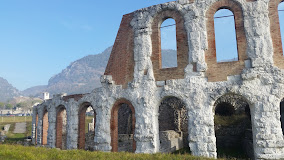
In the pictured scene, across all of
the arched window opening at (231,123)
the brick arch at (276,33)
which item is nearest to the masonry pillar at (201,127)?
the brick arch at (276,33)

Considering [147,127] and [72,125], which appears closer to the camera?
[147,127]

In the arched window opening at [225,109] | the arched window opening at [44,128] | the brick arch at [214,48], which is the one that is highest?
the brick arch at [214,48]

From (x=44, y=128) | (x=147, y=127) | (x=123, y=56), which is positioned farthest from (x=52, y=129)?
(x=147, y=127)

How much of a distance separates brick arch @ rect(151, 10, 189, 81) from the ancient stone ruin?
0.15ft

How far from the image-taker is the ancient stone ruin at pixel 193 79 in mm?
9523

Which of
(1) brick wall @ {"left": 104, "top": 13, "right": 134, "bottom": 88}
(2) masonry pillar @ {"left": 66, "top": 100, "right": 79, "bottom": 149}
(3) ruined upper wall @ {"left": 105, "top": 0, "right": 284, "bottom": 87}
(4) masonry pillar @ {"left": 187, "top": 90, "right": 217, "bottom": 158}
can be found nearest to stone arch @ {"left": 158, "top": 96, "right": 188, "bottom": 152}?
(1) brick wall @ {"left": 104, "top": 13, "right": 134, "bottom": 88}

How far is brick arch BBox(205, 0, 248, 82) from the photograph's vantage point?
10.1 meters

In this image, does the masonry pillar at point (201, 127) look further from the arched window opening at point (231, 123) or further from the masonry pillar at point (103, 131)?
the arched window opening at point (231, 123)

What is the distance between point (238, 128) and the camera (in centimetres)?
1650

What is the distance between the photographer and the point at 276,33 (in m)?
9.87

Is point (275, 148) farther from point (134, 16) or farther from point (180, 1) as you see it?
point (134, 16)

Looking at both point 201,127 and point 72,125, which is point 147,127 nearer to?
point 201,127

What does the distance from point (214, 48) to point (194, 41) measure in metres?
0.90

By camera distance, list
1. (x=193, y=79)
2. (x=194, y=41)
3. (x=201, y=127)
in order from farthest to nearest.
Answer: (x=194, y=41), (x=193, y=79), (x=201, y=127)
